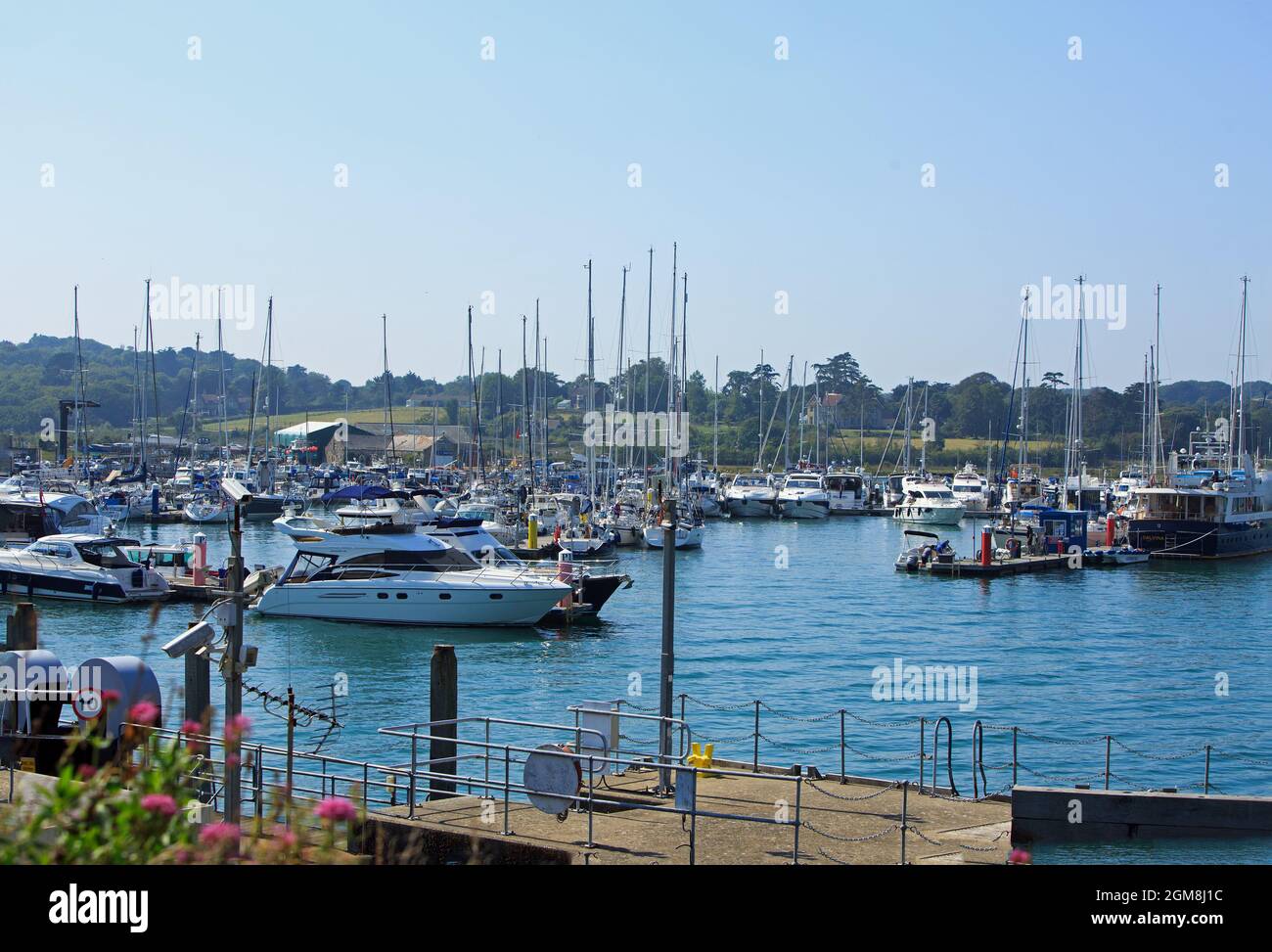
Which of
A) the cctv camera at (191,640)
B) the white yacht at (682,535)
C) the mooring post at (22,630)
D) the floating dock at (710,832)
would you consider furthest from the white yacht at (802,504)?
the cctv camera at (191,640)

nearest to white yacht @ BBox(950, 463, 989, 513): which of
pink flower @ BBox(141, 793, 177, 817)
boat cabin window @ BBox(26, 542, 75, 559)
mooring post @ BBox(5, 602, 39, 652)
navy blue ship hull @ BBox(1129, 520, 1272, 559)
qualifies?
navy blue ship hull @ BBox(1129, 520, 1272, 559)

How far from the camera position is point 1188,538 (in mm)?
75375

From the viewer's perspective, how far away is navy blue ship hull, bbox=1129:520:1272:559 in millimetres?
75000

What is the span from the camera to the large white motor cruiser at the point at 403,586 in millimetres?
43438

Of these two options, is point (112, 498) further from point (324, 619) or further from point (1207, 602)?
point (1207, 602)

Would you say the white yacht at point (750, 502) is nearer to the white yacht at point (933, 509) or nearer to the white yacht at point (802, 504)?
the white yacht at point (802, 504)

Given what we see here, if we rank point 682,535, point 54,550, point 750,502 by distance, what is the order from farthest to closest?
1. point 750,502
2. point 682,535
3. point 54,550

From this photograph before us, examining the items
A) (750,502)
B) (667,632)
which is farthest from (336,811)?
(750,502)

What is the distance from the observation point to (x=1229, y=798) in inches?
678

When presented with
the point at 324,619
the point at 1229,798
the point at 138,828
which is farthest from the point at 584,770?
the point at 324,619

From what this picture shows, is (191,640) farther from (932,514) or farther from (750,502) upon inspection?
(750,502)

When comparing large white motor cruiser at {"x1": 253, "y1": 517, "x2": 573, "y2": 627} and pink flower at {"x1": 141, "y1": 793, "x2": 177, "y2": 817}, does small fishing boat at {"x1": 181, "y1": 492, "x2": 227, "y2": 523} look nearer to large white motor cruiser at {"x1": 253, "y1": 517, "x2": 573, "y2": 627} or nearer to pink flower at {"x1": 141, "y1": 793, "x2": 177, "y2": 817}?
large white motor cruiser at {"x1": 253, "y1": 517, "x2": 573, "y2": 627}

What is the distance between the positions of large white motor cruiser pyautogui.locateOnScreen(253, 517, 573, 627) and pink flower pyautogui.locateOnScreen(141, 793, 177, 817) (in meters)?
36.6

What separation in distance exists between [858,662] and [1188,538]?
4181cm
